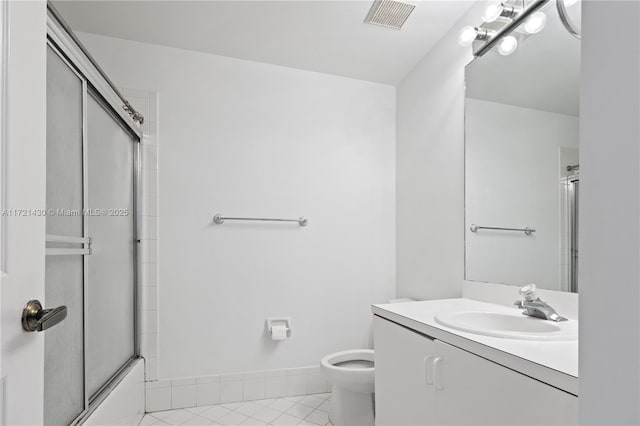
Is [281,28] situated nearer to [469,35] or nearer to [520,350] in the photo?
[469,35]

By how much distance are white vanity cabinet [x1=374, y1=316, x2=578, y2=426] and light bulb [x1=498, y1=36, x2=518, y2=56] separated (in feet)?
4.22

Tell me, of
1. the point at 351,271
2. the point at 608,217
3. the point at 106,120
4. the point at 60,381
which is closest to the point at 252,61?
the point at 106,120

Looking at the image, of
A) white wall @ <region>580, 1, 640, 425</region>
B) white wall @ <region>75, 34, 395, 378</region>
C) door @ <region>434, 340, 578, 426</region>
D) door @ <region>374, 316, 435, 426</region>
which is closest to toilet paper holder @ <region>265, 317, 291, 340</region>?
white wall @ <region>75, 34, 395, 378</region>

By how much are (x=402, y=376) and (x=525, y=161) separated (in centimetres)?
102

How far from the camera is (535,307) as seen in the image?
1333 mm

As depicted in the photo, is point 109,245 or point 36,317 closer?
point 36,317

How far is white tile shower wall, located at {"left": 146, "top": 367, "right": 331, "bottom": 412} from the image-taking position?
7.22 feet

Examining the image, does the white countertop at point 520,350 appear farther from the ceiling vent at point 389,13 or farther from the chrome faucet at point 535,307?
the ceiling vent at point 389,13

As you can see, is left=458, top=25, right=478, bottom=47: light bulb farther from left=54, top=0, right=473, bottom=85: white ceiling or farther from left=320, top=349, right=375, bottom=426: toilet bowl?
left=320, top=349, right=375, bottom=426: toilet bowl

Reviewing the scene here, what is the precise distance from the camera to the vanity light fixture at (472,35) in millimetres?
1703

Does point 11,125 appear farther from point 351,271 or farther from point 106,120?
point 351,271

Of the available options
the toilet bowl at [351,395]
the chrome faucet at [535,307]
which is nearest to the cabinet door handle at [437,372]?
the chrome faucet at [535,307]

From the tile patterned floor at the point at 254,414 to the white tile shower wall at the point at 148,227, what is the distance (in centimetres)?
25

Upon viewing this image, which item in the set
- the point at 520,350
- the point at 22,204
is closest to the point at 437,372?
the point at 520,350
